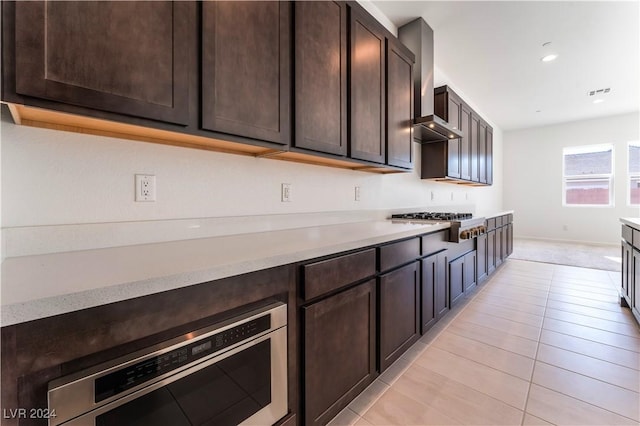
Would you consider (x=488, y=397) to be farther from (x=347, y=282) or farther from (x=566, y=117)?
(x=566, y=117)

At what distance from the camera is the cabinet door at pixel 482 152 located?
437cm

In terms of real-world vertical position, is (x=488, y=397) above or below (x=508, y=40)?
below

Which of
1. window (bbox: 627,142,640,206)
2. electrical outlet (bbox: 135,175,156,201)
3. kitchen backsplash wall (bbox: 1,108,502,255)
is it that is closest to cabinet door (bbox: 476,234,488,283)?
kitchen backsplash wall (bbox: 1,108,502,255)

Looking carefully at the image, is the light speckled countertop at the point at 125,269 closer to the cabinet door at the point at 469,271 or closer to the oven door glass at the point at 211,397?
the oven door glass at the point at 211,397

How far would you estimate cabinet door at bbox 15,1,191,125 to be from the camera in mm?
773

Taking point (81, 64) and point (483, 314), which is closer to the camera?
point (81, 64)

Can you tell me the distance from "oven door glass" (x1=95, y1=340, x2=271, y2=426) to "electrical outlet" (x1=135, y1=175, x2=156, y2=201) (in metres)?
0.78

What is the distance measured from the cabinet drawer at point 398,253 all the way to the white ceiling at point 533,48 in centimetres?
219

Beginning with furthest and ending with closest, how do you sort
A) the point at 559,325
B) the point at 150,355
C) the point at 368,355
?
1. the point at 559,325
2. the point at 368,355
3. the point at 150,355

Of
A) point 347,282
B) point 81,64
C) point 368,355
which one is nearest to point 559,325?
point 368,355

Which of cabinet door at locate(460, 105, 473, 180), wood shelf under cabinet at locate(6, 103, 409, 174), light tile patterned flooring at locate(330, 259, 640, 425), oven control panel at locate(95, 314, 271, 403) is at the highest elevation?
cabinet door at locate(460, 105, 473, 180)

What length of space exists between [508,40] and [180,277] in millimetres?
3943

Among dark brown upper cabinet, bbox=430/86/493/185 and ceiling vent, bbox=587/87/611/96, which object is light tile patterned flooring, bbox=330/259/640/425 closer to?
dark brown upper cabinet, bbox=430/86/493/185

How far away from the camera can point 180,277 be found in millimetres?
750
